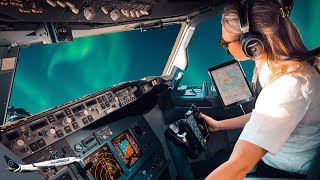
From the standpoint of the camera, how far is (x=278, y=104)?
1203 mm

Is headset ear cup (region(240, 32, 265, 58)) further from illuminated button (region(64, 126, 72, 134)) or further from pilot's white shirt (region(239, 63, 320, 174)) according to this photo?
illuminated button (region(64, 126, 72, 134))

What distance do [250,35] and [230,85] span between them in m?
1.23

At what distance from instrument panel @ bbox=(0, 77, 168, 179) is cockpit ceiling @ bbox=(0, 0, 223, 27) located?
53 cm

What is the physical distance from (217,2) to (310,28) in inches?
86.2

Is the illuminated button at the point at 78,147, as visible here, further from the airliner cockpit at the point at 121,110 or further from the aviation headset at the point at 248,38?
the aviation headset at the point at 248,38

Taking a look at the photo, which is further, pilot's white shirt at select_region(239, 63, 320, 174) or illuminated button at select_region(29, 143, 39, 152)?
illuminated button at select_region(29, 143, 39, 152)

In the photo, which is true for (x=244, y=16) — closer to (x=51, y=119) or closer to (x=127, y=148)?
(x=51, y=119)

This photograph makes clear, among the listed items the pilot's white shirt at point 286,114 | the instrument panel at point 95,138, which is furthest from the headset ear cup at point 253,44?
the instrument panel at point 95,138

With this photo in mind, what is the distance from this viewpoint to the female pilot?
3.84ft

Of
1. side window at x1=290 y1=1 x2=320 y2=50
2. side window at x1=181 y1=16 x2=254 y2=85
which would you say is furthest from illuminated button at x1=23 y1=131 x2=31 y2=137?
side window at x1=290 y1=1 x2=320 y2=50

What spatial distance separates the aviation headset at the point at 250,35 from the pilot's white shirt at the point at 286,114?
0.55 ft

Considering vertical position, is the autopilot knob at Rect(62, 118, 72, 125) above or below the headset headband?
below

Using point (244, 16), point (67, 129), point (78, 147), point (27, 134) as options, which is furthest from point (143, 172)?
point (244, 16)

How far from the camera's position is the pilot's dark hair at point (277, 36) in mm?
1352
